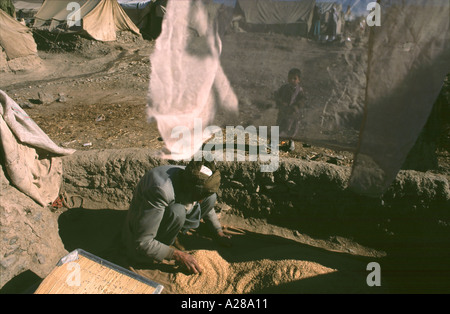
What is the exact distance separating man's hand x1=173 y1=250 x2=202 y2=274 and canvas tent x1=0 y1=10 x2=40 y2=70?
816cm

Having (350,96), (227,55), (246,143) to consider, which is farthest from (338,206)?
(227,55)

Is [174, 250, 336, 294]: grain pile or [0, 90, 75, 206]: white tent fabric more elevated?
[0, 90, 75, 206]: white tent fabric

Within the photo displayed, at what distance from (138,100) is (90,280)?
4399 mm

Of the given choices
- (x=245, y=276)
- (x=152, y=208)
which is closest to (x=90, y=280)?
(x=152, y=208)

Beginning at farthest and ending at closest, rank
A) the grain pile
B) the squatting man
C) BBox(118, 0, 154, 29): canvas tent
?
BBox(118, 0, 154, 29): canvas tent → the grain pile → the squatting man

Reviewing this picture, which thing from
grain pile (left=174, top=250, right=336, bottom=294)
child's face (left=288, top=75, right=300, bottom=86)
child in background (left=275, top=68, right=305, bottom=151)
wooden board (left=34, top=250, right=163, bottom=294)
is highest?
child's face (left=288, top=75, right=300, bottom=86)

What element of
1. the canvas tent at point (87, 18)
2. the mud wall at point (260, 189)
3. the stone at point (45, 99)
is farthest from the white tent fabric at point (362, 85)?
the canvas tent at point (87, 18)

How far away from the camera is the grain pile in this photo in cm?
246

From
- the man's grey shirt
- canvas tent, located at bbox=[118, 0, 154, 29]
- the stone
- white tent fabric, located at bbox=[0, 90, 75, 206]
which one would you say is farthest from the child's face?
canvas tent, located at bbox=[118, 0, 154, 29]

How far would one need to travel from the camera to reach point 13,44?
8305 mm

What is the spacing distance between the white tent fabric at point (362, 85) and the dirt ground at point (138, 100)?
8cm

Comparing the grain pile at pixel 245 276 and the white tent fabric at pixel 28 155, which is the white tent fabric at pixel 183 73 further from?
the white tent fabric at pixel 28 155

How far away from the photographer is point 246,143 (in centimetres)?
400

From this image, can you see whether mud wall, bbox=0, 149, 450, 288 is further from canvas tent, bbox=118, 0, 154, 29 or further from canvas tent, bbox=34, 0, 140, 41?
canvas tent, bbox=118, 0, 154, 29
